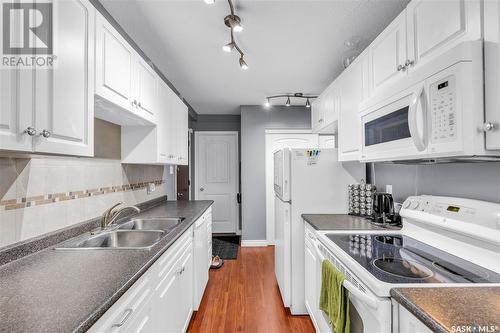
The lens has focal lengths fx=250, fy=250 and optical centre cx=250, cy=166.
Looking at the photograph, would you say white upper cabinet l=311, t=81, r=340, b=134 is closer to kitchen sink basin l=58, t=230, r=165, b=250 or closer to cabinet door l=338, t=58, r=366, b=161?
cabinet door l=338, t=58, r=366, b=161

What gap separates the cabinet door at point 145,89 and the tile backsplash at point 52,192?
1.72ft

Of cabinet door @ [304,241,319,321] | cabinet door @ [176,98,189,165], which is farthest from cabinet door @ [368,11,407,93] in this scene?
cabinet door @ [176,98,189,165]

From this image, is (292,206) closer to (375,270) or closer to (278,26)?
(375,270)

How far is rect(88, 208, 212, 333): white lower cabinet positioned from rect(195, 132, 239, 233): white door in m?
2.67

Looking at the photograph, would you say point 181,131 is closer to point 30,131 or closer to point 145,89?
point 145,89

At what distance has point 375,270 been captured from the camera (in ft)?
3.74

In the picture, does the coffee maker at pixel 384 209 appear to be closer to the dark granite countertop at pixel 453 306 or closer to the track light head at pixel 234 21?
the dark granite countertop at pixel 453 306

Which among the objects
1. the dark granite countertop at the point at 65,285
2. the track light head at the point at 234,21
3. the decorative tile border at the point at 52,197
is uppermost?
the track light head at the point at 234,21

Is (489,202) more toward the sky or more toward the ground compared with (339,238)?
more toward the sky

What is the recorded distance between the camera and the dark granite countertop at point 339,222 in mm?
1878

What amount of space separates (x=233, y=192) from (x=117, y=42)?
3830 mm

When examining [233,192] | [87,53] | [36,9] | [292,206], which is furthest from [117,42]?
[233,192]

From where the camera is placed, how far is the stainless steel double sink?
1514 mm
